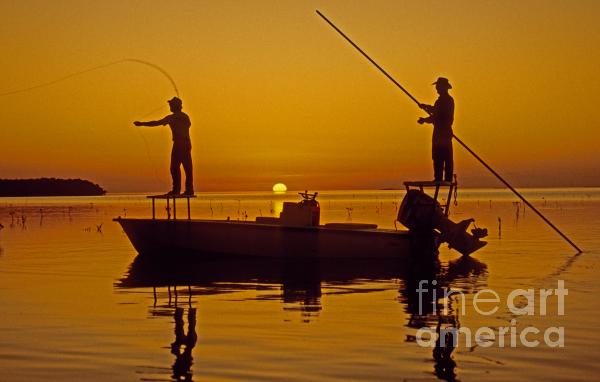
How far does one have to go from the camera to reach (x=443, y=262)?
84.2 ft

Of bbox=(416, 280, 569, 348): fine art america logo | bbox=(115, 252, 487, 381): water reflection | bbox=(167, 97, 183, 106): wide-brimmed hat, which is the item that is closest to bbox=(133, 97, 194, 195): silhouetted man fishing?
bbox=(167, 97, 183, 106): wide-brimmed hat

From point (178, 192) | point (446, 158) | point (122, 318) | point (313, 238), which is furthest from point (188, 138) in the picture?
point (122, 318)

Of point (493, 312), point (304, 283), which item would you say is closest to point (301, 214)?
point (304, 283)

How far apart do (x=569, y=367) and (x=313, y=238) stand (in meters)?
13.8

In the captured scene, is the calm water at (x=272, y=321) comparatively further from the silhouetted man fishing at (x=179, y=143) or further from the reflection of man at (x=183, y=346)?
the silhouetted man fishing at (x=179, y=143)

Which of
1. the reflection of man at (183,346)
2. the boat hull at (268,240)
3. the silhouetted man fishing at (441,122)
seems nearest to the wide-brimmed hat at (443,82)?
the silhouetted man fishing at (441,122)

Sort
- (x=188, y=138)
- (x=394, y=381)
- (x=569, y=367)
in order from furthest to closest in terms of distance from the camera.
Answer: (x=188, y=138), (x=569, y=367), (x=394, y=381)

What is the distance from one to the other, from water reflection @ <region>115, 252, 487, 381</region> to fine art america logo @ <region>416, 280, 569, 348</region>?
0.07 meters

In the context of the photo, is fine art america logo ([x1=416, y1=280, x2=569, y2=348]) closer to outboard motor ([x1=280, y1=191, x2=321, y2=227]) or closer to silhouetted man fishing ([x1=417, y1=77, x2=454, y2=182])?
silhouetted man fishing ([x1=417, y1=77, x2=454, y2=182])

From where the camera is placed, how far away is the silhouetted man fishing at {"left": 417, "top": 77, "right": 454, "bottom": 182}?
869 inches

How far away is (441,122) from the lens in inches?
869

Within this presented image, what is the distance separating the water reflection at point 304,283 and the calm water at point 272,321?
33 millimetres

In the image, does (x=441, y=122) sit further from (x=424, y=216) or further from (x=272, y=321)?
(x=272, y=321)

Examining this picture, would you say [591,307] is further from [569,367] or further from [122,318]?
[122,318]
